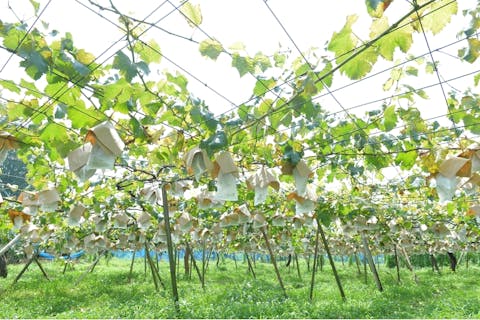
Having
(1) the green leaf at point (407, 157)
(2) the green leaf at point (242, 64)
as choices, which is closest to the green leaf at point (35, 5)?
(2) the green leaf at point (242, 64)

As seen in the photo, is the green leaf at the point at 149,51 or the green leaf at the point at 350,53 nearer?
the green leaf at the point at 350,53

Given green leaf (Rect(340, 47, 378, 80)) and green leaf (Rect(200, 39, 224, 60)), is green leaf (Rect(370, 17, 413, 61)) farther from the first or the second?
green leaf (Rect(200, 39, 224, 60))

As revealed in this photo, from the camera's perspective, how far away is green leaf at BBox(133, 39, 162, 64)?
1980 mm

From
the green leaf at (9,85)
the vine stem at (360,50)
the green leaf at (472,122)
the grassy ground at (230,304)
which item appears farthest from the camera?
the grassy ground at (230,304)

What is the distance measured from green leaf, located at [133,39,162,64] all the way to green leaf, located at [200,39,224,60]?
0.26m

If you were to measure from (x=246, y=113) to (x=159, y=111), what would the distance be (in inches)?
26.1

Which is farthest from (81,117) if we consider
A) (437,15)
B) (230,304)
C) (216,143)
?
(230,304)

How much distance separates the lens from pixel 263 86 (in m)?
2.19

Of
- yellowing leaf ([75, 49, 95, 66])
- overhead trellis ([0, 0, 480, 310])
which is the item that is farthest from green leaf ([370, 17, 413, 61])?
yellowing leaf ([75, 49, 95, 66])

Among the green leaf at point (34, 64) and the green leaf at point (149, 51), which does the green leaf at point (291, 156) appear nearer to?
the green leaf at point (149, 51)

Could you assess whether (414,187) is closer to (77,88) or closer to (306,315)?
(306,315)

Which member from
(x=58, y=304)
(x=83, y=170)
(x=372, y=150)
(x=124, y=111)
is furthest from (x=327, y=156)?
(x=58, y=304)

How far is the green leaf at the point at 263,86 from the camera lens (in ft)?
7.07

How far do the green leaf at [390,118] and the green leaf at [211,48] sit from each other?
142 centimetres
